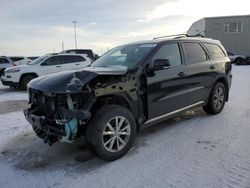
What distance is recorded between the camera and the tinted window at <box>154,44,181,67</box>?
5094 mm

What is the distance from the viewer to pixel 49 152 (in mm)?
4676

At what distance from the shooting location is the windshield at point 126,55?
16.2 ft

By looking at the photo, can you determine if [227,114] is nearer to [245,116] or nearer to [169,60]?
[245,116]

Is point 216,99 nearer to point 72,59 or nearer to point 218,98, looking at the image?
point 218,98

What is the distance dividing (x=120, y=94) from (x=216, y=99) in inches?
123

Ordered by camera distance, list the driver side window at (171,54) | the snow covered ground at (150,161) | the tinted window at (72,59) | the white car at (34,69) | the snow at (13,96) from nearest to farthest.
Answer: the snow covered ground at (150,161) → the driver side window at (171,54) → the snow at (13,96) → the white car at (34,69) → the tinted window at (72,59)

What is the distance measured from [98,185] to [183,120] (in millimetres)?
3189

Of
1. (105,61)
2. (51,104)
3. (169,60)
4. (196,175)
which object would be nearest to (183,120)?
(169,60)

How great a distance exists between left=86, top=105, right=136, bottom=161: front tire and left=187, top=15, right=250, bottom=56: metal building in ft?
107

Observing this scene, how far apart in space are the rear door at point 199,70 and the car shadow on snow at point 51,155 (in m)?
1.19

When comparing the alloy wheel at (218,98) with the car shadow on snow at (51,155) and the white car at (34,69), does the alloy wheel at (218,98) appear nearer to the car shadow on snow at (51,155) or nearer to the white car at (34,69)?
the car shadow on snow at (51,155)

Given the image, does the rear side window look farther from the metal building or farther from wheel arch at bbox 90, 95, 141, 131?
the metal building

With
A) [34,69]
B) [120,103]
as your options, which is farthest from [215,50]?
[34,69]

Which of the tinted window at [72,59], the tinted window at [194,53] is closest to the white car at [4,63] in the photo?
the tinted window at [72,59]
